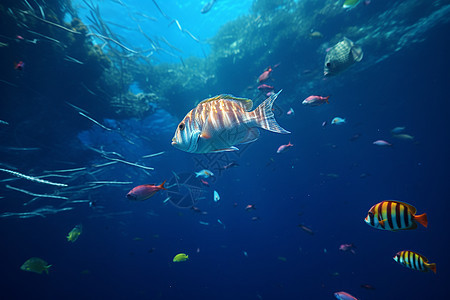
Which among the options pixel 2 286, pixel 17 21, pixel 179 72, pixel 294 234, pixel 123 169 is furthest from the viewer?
pixel 294 234

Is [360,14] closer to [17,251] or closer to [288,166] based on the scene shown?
[288,166]

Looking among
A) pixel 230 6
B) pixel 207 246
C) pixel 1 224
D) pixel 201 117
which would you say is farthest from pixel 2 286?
pixel 230 6

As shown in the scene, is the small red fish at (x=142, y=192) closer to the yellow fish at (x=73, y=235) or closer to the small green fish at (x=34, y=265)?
the yellow fish at (x=73, y=235)

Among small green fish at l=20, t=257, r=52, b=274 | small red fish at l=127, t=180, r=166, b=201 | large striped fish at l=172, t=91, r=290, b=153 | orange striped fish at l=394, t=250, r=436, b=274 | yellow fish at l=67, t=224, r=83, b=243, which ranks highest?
large striped fish at l=172, t=91, r=290, b=153

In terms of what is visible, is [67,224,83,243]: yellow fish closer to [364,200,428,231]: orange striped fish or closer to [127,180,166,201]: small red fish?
[127,180,166,201]: small red fish

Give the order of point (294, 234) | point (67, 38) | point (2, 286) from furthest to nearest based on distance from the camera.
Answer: point (294, 234) → point (2, 286) → point (67, 38)

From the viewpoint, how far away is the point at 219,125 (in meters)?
1.95

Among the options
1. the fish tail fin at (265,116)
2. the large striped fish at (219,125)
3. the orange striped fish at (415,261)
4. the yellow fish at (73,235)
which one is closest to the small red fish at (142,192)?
the large striped fish at (219,125)

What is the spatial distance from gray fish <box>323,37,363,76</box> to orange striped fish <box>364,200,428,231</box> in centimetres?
266

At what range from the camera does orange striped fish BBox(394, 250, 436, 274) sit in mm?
3805

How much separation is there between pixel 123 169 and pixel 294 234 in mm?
32771

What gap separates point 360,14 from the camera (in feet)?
36.7

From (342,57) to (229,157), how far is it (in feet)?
67.2

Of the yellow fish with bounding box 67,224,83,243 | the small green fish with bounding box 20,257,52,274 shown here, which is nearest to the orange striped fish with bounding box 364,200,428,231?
the yellow fish with bounding box 67,224,83,243
